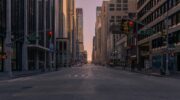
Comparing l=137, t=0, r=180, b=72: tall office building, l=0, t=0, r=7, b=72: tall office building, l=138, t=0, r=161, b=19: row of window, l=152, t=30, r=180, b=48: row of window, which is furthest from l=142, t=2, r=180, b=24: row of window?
l=0, t=0, r=7, b=72: tall office building

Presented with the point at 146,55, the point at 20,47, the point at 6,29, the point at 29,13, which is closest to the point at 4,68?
the point at 6,29

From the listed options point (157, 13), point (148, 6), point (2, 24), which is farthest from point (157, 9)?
point (2, 24)

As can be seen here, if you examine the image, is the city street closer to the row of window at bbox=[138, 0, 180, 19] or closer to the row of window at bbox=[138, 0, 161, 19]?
the row of window at bbox=[138, 0, 180, 19]

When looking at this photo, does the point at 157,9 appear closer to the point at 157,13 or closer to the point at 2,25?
the point at 157,13

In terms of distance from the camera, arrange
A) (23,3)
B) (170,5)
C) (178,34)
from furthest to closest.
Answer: (23,3), (170,5), (178,34)

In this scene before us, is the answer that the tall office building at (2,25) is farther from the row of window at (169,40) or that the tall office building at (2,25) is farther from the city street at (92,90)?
the city street at (92,90)

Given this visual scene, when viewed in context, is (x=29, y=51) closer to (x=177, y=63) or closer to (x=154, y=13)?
(x=154, y=13)

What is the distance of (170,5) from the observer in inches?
2847

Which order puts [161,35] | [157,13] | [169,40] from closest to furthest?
1. [161,35]
2. [169,40]
3. [157,13]

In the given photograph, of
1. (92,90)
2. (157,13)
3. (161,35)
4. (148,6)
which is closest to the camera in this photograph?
(92,90)

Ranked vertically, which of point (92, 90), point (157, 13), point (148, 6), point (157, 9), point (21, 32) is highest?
point (148, 6)

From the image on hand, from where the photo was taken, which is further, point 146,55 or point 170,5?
point 146,55

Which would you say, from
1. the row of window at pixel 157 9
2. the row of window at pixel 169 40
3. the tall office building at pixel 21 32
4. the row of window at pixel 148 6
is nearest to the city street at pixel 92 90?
the tall office building at pixel 21 32

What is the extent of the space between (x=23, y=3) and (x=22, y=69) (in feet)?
49.2
